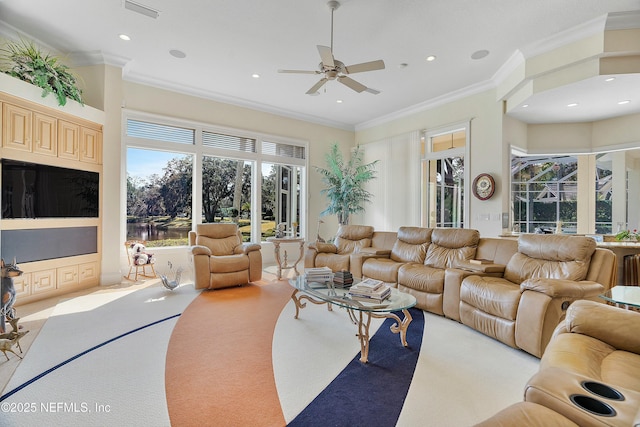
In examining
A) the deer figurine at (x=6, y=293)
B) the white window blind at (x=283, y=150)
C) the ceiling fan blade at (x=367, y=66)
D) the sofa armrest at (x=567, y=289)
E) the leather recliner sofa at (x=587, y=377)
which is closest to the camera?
the leather recliner sofa at (x=587, y=377)

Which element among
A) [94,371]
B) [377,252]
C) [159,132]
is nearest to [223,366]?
[94,371]

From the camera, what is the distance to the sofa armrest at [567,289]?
2271mm

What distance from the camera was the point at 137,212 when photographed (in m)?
5.22

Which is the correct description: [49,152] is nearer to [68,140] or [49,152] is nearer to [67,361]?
[68,140]

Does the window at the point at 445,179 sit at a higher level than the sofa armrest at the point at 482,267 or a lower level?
higher

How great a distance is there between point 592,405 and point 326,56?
305cm

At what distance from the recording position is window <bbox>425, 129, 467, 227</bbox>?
5758 millimetres

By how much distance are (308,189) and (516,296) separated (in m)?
5.03

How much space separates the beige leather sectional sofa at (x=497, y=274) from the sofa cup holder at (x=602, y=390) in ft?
4.90

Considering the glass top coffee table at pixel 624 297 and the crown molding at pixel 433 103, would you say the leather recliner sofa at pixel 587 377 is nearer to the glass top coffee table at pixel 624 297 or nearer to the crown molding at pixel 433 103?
the glass top coffee table at pixel 624 297

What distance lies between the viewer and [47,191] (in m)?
3.90

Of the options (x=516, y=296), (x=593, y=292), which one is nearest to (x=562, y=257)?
(x=593, y=292)

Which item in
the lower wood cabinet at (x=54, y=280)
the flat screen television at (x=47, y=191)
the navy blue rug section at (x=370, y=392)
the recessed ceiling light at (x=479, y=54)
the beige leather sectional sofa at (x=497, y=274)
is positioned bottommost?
the navy blue rug section at (x=370, y=392)

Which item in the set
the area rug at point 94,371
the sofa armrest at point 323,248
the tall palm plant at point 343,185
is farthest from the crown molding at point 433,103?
the area rug at point 94,371
